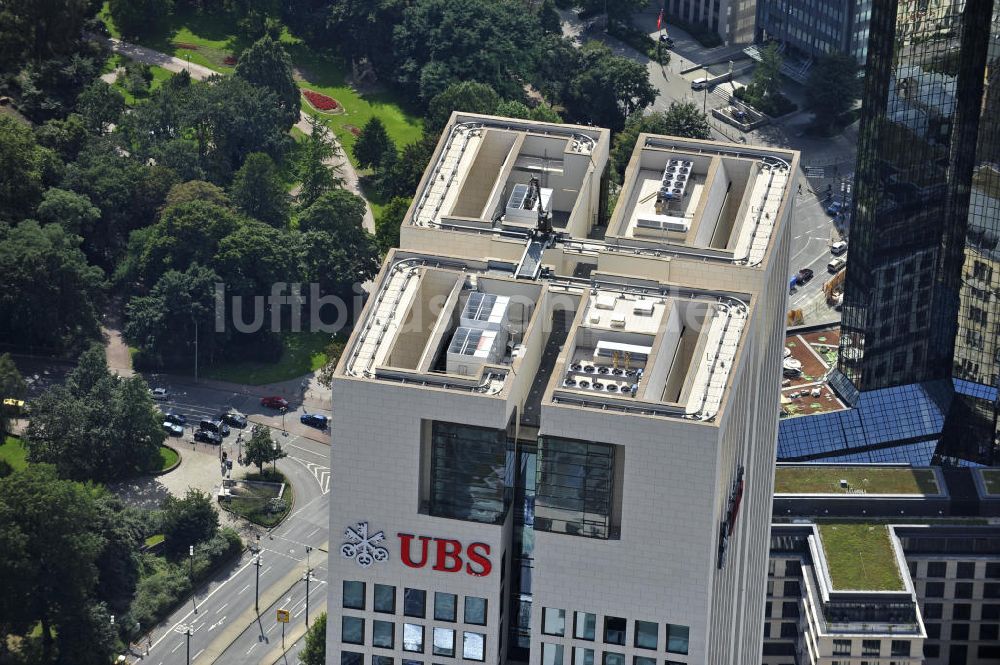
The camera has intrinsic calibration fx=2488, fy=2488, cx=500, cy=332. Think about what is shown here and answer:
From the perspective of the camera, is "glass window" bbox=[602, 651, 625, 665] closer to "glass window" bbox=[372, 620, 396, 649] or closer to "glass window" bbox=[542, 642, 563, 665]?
"glass window" bbox=[542, 642, 563, 665]

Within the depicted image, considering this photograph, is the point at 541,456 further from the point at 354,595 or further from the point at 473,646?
the point at 354,595

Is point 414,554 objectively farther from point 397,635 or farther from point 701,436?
point 701,436

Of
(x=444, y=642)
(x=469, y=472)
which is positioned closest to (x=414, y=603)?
(x=444, y=642)

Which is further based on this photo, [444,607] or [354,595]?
[354,595]

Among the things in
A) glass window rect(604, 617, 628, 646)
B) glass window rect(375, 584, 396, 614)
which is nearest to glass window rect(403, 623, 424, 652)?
glass window rect(375, 584, 396, 614)

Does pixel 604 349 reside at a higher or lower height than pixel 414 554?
higher

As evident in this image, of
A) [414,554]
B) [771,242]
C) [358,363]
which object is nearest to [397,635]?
[414,554]

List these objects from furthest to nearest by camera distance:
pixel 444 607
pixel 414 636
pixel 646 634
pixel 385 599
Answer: pixel 414 636, pixel 385 599, pixel 444 607, pixel 646 634
